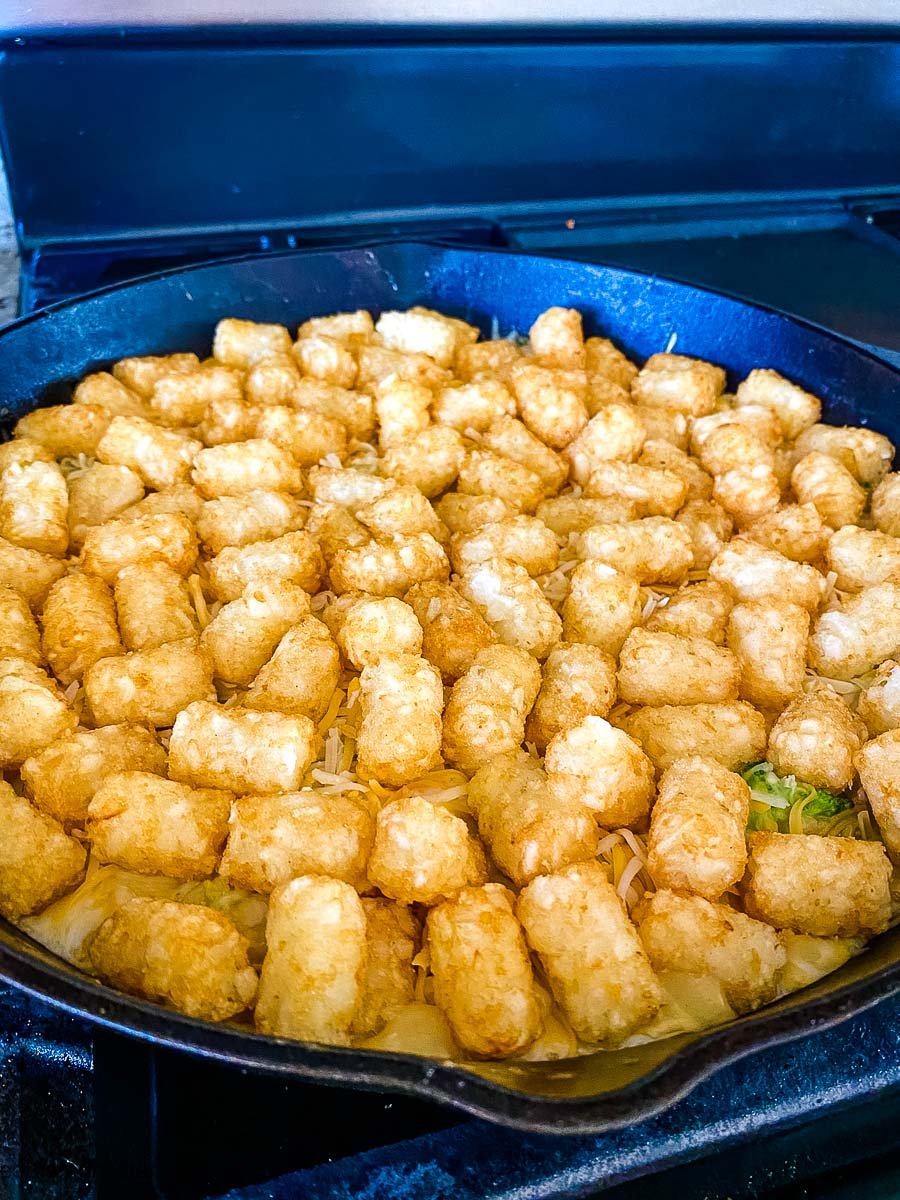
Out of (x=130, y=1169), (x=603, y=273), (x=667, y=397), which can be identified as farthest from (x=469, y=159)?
(x=130, y=1169)

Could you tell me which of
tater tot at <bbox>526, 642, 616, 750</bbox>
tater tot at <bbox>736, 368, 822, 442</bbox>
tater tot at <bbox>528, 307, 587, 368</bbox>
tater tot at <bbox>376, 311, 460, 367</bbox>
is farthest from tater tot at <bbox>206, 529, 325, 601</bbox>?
tater tot at <bbox>736, 368, 822, 442</bbox>

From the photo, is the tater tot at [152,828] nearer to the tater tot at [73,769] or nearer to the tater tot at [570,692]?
the tater tot at [73,769]

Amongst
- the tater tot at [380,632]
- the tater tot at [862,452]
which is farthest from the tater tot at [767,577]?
the tater tot at [380,632]

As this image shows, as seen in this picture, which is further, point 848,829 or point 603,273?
point 603,273

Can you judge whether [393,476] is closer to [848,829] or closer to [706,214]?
[848,829]

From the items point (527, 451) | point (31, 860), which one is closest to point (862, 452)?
point (527, 451)

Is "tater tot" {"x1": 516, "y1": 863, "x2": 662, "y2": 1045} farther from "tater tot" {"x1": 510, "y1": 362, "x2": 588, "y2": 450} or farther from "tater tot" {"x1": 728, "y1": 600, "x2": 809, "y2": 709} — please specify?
"tater tot" {"x1": 510, "y1": 362, "x2": 588, "y2": 450}

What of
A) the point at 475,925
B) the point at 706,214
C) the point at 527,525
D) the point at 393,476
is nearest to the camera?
the point at 475,925
